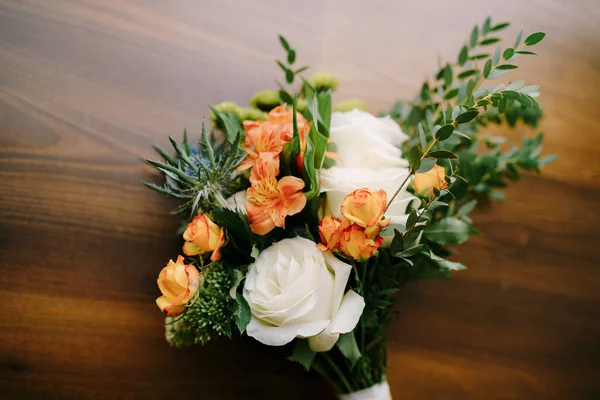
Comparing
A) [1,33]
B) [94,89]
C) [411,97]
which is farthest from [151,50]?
[411,97]

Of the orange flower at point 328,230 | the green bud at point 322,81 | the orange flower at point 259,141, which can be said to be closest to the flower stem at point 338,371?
the orange flower at point 328,230

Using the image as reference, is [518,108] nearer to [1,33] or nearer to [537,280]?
[537,280]

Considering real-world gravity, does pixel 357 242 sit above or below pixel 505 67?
below

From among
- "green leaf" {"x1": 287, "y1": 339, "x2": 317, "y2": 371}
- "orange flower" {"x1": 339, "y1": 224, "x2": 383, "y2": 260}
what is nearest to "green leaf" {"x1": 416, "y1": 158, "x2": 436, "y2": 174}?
"orange flower" {"x1": 339, "y1": 224, "x2": 383, "y2": 260}

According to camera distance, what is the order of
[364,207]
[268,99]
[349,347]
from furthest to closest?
[268,99] < [349,347] < [364,207]

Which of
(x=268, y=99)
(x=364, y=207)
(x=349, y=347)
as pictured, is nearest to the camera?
(x=364, y=207)

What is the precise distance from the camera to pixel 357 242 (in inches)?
24.5

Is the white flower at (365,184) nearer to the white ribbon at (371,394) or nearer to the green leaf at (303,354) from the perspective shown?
→ the green leaf at (303,354)

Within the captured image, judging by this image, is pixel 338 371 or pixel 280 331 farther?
pixel 338 371

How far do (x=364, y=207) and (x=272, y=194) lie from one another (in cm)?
12

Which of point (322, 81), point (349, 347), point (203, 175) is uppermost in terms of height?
point (322, 81)

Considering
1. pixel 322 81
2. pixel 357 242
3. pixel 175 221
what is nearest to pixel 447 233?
pixel 357 242

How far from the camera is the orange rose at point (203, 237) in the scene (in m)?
0.63

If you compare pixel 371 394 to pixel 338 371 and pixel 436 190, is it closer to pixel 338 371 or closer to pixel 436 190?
pixel 338 371
